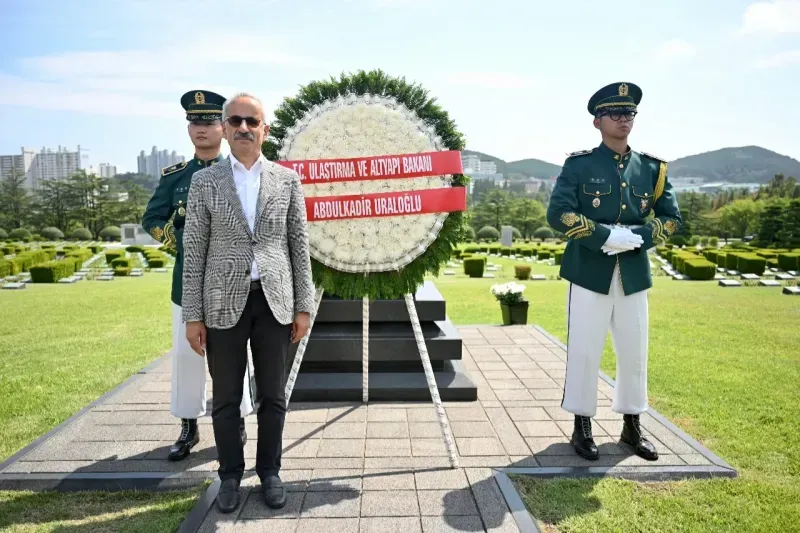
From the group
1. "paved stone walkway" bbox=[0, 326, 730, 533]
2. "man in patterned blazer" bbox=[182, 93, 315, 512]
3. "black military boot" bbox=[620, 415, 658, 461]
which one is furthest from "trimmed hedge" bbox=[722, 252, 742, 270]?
"man in patterned blazer" bbox=[182, 93, 315, 512]

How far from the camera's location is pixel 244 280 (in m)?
2.90

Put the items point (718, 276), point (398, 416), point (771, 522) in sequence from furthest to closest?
point (718, 276), point (398, 416), point (771, 522)

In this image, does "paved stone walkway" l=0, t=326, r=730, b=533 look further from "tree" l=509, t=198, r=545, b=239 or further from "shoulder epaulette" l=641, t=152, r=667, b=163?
"tree" l=509, t=198, r=545, b=239

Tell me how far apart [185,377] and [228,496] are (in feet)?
3.58

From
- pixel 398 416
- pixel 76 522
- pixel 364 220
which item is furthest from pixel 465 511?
pixel 76 522

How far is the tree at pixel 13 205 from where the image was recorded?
194ft

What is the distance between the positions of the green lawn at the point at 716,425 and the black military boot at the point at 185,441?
88.2 inches

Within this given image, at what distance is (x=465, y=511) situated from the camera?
307 centimetres

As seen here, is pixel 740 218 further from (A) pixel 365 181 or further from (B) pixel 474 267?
(A) pixel 365 181

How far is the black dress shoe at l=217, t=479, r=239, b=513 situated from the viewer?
303cm

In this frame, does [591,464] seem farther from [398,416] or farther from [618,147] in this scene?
[618,147]

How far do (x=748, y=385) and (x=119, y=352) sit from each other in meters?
7.23

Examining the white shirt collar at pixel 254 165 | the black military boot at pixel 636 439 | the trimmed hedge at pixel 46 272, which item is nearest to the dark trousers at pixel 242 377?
the white shirt collar at pixel 254 165

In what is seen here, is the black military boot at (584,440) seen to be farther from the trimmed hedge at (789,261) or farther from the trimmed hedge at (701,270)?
the trimmed hedge at (789,261)
